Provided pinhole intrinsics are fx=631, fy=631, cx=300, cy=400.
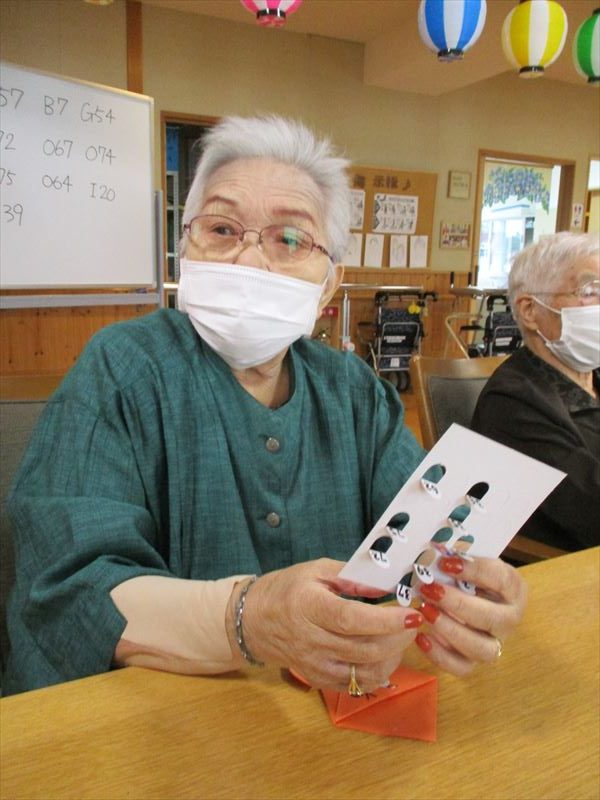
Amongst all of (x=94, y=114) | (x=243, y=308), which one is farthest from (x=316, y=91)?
(x=243, y=308)

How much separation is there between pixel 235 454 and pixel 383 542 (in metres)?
0.39

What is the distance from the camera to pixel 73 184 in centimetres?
269

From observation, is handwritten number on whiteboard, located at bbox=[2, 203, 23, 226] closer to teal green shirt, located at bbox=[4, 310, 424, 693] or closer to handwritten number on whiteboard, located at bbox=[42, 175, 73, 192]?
handwritten number on whiteboard, located at bbox=[42, 175, 73, 192]

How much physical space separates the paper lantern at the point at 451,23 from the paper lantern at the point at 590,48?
1.92 ft

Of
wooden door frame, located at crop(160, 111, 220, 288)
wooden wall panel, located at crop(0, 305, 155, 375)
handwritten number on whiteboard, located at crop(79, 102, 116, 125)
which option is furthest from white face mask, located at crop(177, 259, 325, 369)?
wooden door frame, located at crop(160, 111, 220, 288)

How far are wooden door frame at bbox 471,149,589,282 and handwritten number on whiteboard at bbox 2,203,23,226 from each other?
4.97 m

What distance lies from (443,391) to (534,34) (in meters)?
1.82

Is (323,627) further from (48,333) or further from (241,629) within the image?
(48,333)

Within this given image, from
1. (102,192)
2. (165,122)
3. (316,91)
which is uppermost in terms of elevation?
(316,91)

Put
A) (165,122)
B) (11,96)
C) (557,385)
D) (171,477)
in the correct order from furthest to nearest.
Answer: (165,122) < (11,96) < (557,385) < (171,477)

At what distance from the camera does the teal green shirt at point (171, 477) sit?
720 mm

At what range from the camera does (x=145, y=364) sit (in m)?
0.91

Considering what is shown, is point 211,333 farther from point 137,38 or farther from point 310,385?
point 137,38

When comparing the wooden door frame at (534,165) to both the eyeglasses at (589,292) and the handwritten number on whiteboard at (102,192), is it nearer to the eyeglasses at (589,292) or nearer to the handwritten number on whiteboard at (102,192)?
the handwritten number on whiteboard at (102,192)
